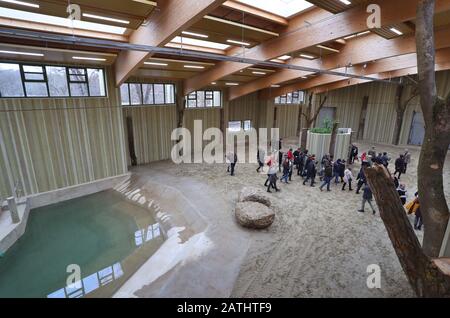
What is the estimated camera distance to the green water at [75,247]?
5070 mm

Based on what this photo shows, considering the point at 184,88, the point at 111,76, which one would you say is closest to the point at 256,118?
the point at 184,88

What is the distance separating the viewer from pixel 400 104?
16828 millimetres

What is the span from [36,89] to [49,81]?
482 mm

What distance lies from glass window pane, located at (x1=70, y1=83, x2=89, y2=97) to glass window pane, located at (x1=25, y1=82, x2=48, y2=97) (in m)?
0.80

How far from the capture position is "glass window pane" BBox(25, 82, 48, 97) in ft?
25.1

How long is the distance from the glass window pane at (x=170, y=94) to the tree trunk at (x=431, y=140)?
1101 centimetres

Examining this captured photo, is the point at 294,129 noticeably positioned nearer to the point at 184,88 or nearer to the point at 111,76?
the point at 184,88

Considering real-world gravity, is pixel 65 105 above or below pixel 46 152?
above

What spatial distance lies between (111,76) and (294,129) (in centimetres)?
1617

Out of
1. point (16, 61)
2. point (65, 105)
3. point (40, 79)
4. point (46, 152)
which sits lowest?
point (46, 152)

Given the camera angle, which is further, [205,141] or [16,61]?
[205,141]

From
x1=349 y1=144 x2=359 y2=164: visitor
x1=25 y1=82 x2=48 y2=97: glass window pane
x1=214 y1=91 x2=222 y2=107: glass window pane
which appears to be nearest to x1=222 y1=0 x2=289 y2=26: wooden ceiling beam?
x1=25 y1=82 x2=48 y2=97: glass window pane

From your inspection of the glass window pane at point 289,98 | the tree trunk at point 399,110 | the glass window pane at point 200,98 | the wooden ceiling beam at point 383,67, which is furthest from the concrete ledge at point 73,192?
the tree trunk at point 399,110

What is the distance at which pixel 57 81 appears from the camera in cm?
822
